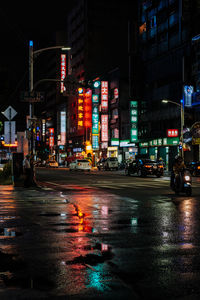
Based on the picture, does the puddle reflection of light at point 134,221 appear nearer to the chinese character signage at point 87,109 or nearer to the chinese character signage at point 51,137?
the chinese character signage at point 87,109

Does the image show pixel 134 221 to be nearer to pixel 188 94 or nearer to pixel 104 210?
pixel 104 210

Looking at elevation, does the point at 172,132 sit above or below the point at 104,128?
below

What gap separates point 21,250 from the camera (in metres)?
7.53

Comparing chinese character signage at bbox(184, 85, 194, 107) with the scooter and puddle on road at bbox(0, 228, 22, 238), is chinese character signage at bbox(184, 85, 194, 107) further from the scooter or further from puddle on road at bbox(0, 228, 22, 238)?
puddle on road at bbox(0, 228, 22, 238)

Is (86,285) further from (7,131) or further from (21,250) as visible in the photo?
(7,131)

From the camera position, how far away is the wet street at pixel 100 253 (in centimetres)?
515

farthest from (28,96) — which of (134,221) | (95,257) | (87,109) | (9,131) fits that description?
(87,109)

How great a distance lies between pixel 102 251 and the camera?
7.43 meters

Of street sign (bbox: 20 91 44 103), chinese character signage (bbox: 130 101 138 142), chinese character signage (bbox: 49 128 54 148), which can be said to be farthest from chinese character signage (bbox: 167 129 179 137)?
chinese character signage (bbox: 49 128 54 148)

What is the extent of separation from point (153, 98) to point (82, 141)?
32.8 m

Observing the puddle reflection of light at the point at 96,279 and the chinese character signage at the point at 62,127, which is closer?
the puddle reflection of light at the point at 96,279

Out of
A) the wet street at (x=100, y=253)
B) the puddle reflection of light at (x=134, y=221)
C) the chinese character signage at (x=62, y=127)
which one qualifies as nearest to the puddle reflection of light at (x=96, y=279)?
the wet street at (x=100, y=253)

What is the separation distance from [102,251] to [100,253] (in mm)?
168

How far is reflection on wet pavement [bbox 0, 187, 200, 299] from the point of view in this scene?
530 cm
